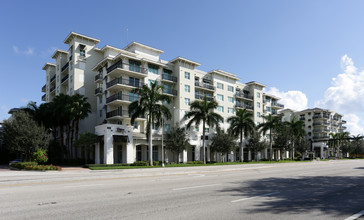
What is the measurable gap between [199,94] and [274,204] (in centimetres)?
4806

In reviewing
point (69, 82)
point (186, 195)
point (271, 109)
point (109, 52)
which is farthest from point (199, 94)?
point (186, 195)

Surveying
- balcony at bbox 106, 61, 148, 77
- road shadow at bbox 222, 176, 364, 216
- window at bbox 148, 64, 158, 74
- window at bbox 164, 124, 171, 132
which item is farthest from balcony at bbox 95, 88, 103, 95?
road shadow at bbox 222, 176, 364, 216

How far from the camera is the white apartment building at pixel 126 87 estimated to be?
43500 millimetres

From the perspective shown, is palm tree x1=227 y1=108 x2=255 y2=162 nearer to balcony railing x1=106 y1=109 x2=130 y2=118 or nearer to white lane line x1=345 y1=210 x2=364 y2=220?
balcony railing x1=106 y1=109 x2=130 y2=118

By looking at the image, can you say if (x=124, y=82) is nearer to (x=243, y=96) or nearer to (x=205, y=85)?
(x=205, y=85)

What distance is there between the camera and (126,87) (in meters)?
44.8

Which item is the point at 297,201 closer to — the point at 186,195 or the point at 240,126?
the point at 186,195

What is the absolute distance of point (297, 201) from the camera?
9719mm

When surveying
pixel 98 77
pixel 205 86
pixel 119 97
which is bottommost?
pixel 119 97

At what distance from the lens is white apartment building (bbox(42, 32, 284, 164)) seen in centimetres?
4350

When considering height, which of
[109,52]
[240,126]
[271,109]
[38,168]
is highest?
[109,52]

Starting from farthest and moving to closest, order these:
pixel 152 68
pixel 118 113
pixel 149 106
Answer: pixel 152 68 < pixel 118 113 < pixel 149 106

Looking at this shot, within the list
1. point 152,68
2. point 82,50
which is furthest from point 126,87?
point 82,50

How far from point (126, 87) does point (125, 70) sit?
2.90 m
